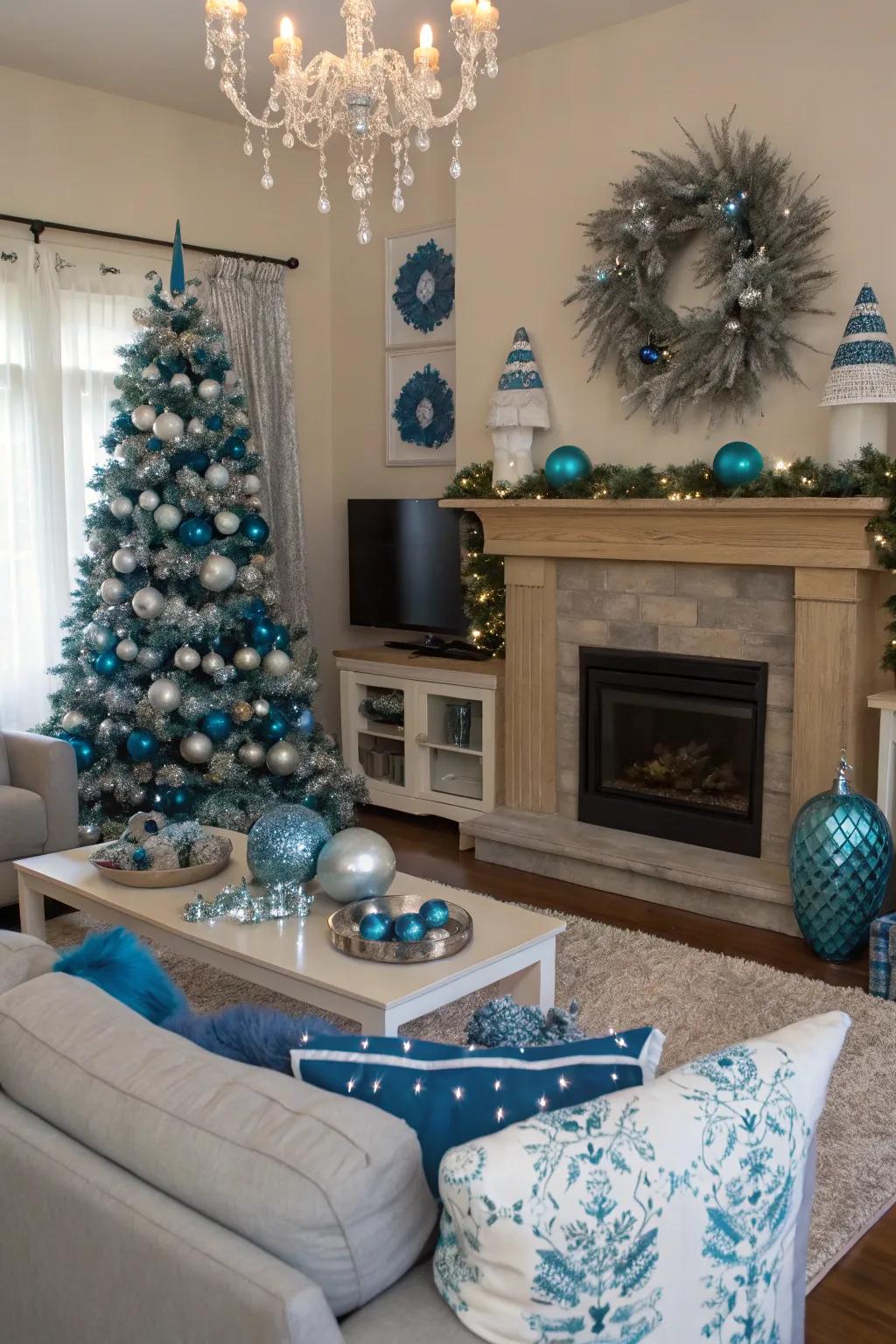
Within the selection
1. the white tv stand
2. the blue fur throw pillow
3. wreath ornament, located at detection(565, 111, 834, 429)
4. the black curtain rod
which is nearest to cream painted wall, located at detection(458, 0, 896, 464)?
wreath ornament, located at detection(565, 111, 834, 429)

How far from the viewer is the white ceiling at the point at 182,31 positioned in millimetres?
4137

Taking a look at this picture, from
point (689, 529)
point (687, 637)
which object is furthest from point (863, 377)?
point (687, 637)

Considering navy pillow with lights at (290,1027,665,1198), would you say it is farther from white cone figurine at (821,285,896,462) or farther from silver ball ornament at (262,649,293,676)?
silver ball ornament at (262,649,293,676)

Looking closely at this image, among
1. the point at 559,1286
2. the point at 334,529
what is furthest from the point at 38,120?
the point at 559,1286

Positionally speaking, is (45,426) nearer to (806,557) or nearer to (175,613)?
(175,613)

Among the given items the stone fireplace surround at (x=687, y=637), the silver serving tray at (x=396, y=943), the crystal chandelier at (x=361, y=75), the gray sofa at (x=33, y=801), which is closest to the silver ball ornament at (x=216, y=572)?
the gray sofa at (x=33, y=801)

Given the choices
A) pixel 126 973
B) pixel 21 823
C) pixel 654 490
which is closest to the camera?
pixel 126 973

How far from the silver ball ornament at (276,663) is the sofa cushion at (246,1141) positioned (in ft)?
10.7

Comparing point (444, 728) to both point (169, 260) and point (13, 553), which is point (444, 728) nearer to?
point (13, 553)

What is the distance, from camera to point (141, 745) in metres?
4.43

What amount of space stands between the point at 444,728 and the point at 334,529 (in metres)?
1.45

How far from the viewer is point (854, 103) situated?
12.4 feet

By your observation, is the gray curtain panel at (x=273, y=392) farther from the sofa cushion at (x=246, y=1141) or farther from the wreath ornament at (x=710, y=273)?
the sofa cushion at (x=246, y=1141)

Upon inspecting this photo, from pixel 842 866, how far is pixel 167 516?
2.68 metres
